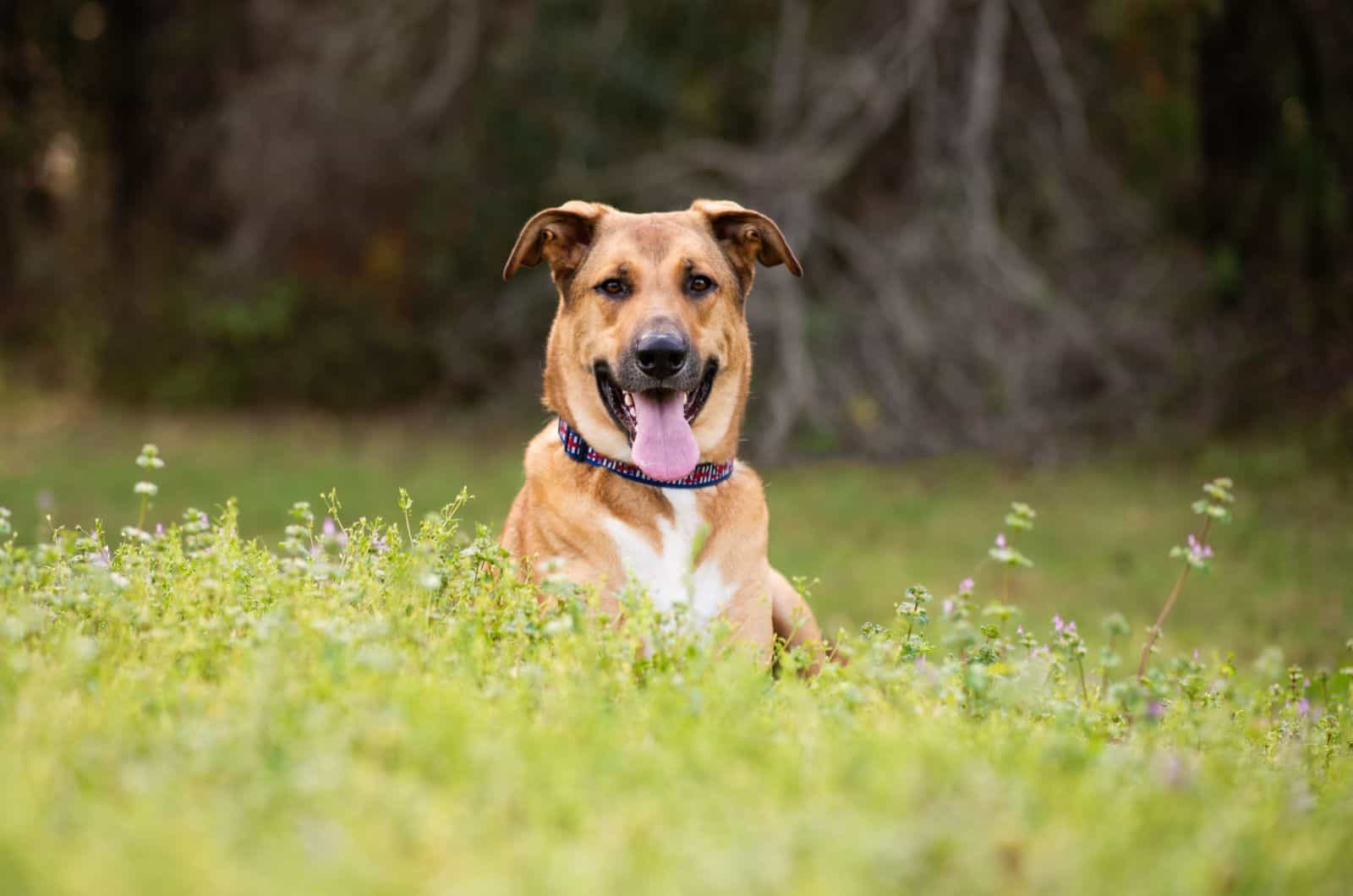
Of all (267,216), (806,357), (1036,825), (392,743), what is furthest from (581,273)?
(267,216)

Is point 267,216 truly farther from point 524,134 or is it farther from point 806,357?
point 806,357

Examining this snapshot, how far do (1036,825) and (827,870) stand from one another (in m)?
0.52

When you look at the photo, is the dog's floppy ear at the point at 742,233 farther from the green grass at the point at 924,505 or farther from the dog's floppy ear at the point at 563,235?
the green grass at the point at 924,505

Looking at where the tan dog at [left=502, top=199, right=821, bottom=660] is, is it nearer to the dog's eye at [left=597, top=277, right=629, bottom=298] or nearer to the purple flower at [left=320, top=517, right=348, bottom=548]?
the dog's eye at [left=597, top=277, right=629, bottom=298]

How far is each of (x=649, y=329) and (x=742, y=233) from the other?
92 cm

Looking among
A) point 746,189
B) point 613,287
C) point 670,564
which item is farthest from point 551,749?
point 746,189

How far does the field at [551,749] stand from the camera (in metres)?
2.45

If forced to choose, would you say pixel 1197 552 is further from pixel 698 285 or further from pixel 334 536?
pixel 334 536

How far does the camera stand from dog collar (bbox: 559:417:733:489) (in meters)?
4.79

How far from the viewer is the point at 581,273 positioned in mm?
5145

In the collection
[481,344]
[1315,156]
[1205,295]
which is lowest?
[481,344]

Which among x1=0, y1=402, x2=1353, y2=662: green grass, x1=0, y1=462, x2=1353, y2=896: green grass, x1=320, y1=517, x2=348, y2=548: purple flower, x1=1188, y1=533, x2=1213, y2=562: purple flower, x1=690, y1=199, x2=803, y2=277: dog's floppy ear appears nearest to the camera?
x1=0, y1=462, x2=1353, y2=896: green grass

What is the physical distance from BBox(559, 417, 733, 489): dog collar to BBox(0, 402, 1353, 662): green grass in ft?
11.2

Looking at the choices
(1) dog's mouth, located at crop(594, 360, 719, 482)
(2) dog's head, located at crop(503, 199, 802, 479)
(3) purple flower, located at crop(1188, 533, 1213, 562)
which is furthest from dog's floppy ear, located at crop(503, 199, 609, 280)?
(3) purple flower, located at crop(1188, 533, 1213, 562)
